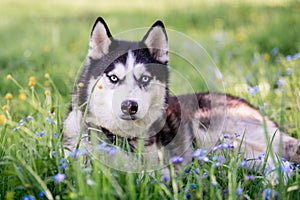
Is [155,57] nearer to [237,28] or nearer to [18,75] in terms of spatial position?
[18,75]

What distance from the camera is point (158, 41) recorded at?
3.21 metres

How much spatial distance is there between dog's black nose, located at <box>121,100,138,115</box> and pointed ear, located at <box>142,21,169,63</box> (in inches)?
20.4

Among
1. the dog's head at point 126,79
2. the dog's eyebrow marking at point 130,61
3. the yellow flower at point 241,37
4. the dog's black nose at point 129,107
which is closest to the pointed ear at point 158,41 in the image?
the dog's head at point 126,79

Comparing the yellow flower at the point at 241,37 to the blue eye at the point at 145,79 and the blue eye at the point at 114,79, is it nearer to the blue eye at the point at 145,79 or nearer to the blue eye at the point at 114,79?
the blue eye at the point at 145,79

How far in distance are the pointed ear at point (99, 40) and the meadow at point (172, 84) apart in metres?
0.38

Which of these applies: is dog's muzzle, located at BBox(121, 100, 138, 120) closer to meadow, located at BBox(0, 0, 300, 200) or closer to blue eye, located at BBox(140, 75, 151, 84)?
blue eye, located at BBox(140, 75, 151, 84)

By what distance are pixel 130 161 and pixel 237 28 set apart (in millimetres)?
5560

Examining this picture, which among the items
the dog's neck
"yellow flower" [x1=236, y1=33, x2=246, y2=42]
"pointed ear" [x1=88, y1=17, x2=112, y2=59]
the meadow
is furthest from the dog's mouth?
"yellow flower" [x1=236, y1=33, x2=246, y2=42]

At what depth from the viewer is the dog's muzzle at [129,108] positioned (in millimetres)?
2885

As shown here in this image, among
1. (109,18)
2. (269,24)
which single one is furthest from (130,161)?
(109,18)

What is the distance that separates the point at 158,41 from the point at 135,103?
54cm

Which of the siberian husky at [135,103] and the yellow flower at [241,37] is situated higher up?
the yellow flower at [241,37]

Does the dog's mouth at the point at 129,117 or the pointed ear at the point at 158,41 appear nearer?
the dog's mouth at the point at 129,117

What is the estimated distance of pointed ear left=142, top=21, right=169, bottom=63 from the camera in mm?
3129
